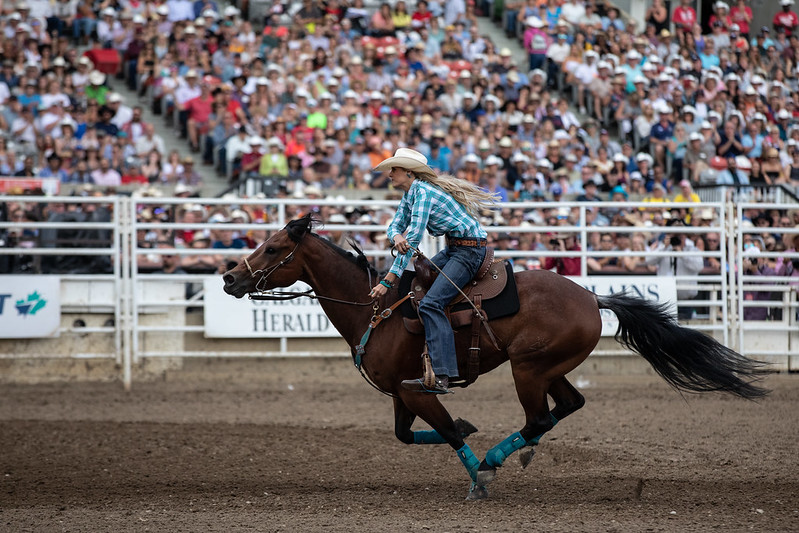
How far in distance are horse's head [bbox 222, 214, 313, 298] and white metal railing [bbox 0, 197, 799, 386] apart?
15.3 ft

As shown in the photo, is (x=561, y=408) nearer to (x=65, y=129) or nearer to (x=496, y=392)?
(x=496, y=392)

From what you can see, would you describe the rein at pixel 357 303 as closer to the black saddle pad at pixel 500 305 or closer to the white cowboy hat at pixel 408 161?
the black saddle pad at pixel 500 305

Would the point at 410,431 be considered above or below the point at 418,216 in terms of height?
below

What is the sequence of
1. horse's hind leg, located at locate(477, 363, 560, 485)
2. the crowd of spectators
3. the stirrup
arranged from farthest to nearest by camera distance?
the crowd of spectators < horse's hind leg, located at locate(477, 363, 560, 485) < the stirrup

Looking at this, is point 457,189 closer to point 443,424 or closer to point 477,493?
point 443,424

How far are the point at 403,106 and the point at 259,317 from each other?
5947 millimetres

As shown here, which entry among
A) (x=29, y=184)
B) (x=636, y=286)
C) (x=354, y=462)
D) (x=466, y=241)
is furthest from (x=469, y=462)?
(x=29, y=184)

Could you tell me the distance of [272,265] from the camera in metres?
6.93

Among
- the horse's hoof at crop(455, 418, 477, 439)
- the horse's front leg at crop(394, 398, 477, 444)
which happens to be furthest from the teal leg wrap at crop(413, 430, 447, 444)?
the horse's hoof at crop(455, 418, 477, 439)

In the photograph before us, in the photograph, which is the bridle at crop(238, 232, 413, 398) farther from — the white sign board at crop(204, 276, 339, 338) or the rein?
the white sign board at crop(204, 276, 339, 338)

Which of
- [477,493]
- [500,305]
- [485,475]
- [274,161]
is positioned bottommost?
[477,493]

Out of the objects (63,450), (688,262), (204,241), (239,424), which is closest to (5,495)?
(63,450)

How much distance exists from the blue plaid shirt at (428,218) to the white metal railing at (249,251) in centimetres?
484

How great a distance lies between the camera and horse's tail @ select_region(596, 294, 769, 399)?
22.6 ft
